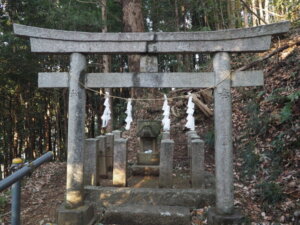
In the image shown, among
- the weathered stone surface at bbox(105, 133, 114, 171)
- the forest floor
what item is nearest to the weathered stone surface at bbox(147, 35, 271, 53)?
the forest floor

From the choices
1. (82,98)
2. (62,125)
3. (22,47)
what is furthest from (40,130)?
(82,98)

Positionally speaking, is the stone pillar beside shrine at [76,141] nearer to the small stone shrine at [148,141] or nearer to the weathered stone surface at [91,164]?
the weathered stone surface at [91,164]

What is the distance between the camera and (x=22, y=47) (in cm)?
899

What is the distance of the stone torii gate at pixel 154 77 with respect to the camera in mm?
3721

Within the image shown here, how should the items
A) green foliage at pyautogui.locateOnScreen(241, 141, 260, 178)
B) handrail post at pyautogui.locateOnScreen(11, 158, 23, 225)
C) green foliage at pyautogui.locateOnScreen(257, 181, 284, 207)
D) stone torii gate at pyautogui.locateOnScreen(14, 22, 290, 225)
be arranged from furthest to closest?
green foliage at pyautogui.locateOnScreen(241, 141, 260, 178) → green foliage at pyautogui.locateOnScreen(257, 181, 284, 207) → stone torii gate at pyautogui.locateOnScreen(14, 22, 290, 225) → handrail post at pyautogui.locateOnScreen(11, 158, 23, 225)

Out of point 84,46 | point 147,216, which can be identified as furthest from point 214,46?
point 147,216

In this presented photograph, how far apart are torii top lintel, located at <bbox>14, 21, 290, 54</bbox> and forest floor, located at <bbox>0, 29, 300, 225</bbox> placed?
919mm

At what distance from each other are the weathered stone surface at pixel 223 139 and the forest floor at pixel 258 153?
53 cm

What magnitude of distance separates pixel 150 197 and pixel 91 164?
136 cm

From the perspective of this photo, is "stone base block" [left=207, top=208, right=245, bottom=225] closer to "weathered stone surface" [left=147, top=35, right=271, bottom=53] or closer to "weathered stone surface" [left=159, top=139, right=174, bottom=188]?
"weathered stone surface" [left=159, top=139, right=174, bottom=188]

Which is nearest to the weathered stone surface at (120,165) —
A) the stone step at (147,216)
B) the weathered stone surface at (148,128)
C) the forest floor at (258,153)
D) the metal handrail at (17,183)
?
the stone step at (147,216)

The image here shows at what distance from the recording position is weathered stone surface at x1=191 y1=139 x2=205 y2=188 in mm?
4617

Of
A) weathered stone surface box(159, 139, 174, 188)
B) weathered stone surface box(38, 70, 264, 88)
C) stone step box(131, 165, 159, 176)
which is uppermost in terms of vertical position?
weathered stone surface box(38, 70, 264, 88)

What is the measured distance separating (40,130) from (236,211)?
12.8 metres
